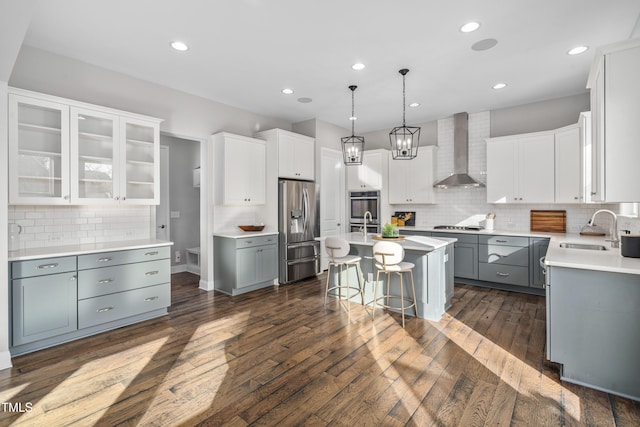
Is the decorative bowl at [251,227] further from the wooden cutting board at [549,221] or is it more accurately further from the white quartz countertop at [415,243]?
the wooden cutting board at [549,221]

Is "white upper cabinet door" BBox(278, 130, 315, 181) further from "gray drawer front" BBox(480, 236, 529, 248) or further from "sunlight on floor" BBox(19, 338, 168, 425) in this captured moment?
"sunlight on floor" BBox(19, 338, 168, 425)

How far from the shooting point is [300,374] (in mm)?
2477

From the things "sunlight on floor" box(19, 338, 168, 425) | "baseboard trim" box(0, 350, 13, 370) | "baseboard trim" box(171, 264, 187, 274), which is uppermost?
"baseboard trim" box(171, 264, 187, 274)

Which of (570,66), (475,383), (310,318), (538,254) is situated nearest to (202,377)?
(310,318)

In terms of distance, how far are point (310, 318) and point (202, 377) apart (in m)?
1.46

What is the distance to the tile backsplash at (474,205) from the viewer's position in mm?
4895

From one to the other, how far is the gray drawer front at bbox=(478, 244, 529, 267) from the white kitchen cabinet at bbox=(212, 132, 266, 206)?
11.7 ft

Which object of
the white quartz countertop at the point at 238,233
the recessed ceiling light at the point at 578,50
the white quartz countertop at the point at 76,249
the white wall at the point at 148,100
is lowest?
the white quartz countertop at the point at 76,249

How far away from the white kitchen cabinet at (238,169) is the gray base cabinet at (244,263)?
63 centimetres

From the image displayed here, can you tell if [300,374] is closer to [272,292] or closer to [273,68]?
[272,292]

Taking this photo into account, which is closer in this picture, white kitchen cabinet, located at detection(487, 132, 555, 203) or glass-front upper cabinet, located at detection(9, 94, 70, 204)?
glass-front upper cabinet, located at detection(9, 94, 70, 204)

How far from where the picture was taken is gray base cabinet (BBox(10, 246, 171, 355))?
9.12ft

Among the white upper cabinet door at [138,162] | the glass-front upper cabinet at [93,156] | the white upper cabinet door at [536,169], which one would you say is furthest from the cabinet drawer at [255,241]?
the white upper cabinet door at [536,169]

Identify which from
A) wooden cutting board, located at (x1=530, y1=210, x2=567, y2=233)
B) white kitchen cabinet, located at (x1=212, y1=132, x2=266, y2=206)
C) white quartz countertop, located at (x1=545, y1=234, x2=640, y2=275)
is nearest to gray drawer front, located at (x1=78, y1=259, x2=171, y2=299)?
white kitchen cabinet, located at (x1=212, y1=132, x2=266, y2=206)
